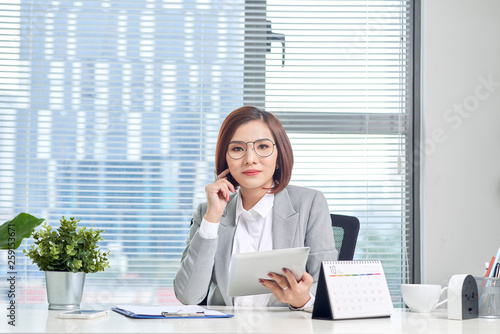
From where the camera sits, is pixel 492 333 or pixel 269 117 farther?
pixel 269 117

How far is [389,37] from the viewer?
2879 mm

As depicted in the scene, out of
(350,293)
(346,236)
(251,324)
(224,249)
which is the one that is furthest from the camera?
(346,236)

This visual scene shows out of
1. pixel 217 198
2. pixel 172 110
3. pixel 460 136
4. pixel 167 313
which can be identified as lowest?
pixel 167 313

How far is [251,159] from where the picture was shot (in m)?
1.76

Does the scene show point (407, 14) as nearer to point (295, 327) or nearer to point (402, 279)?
point (402, 279)

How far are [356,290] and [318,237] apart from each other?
1.62 feet

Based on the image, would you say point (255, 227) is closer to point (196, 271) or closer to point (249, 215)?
point (249, 215)

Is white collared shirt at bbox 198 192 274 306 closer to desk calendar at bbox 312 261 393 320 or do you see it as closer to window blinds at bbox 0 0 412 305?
desk calendar at bbox 312 261 393 320

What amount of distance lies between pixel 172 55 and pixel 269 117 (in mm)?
1141

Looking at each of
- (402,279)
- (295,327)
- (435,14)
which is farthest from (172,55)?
(295,327)

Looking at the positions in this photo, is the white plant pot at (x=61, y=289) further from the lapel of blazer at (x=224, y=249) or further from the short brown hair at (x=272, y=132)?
the short brown hair at (x=272, y=132)

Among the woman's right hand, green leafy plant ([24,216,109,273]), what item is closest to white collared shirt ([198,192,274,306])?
the woman's right hand

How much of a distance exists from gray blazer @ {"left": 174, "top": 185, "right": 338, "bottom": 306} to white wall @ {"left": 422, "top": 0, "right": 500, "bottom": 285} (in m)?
1.10

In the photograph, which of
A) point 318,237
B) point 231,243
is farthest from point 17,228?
point 318,237
